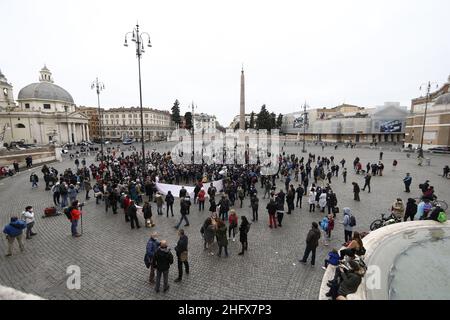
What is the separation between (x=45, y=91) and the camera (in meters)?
65.9

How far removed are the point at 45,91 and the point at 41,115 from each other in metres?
9.37

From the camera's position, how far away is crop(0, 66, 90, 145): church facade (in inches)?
2290

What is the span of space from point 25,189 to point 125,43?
12.4m

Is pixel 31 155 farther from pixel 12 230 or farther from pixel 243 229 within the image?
pixel 243 229

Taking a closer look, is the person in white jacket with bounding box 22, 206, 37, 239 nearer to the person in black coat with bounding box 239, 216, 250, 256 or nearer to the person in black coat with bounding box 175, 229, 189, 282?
the person in black coat with bounding box 175, 229, 189, 282

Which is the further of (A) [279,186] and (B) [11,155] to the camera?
(B) [11,155]

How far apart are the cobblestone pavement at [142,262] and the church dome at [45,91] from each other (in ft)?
232

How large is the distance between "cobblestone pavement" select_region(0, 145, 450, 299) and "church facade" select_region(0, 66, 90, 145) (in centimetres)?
6012

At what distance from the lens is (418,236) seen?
26.5ft

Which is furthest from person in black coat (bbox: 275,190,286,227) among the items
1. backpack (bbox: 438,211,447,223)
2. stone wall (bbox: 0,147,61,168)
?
stone wall (bbox: 0,147,61,168)

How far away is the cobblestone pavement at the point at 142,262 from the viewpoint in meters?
5.75

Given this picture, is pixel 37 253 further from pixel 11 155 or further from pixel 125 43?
pixel 11 155

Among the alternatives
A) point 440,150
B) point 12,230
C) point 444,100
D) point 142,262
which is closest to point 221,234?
point 142,262
